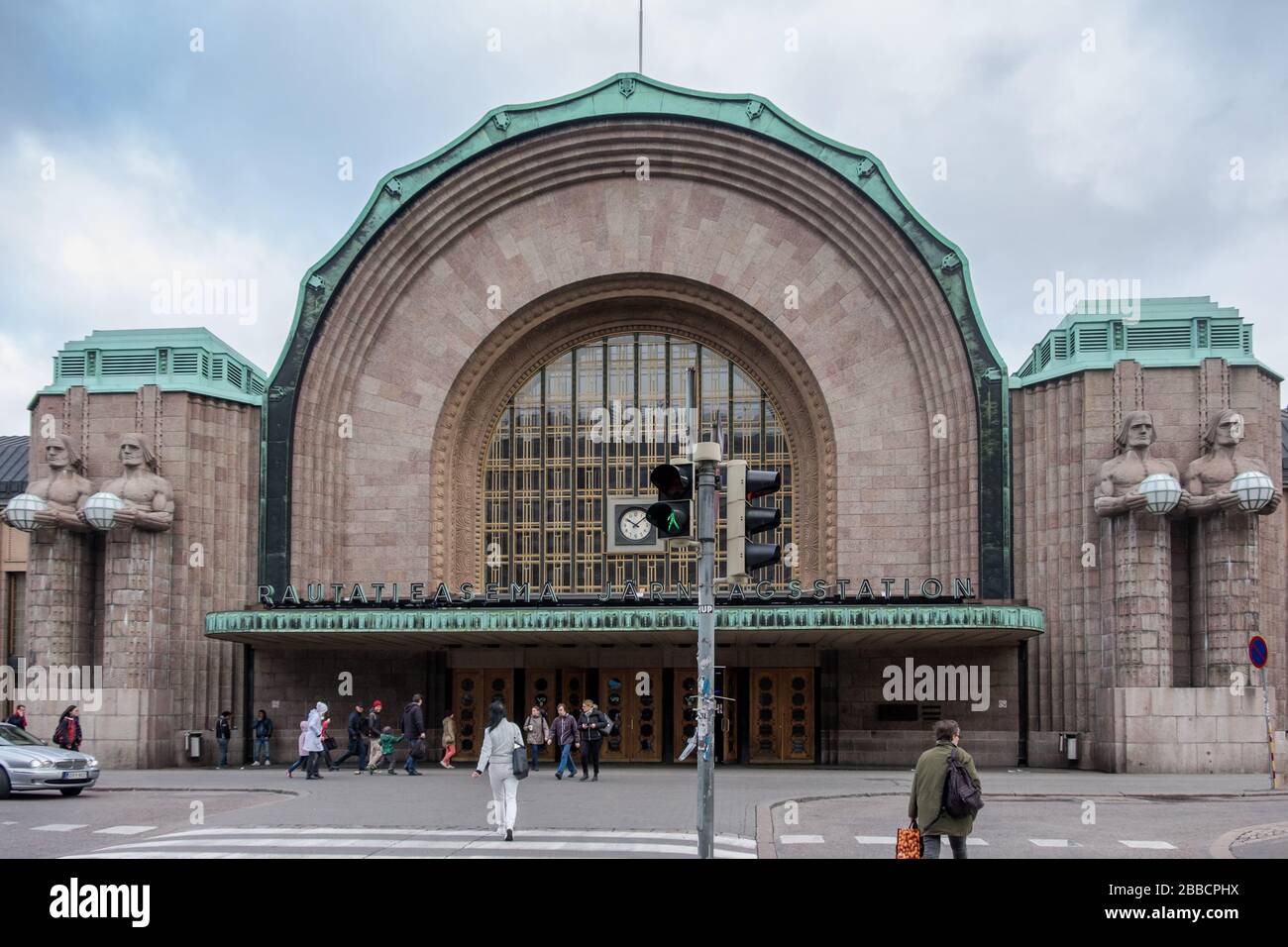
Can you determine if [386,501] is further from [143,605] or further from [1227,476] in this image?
[1227,476]

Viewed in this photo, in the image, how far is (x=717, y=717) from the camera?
3516cm

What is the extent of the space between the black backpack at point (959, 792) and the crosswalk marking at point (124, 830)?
11.8 meters

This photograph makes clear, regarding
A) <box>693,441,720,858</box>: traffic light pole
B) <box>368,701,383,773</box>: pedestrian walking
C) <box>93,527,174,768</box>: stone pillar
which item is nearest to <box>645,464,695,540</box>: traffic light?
<box>693,441,720,858</box>: traffic light pole

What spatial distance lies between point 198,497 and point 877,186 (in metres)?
18.2

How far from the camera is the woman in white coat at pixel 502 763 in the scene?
18547 millimetres

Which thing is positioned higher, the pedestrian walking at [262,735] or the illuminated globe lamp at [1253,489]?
the illuminated globe lamp at [1253,489]

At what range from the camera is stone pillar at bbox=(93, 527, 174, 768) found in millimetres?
33062

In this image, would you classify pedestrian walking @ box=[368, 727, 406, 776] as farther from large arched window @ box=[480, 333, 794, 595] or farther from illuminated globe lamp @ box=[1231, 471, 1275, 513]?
illuminated globe lamp @ box=[1231, 471, 1275, 513]

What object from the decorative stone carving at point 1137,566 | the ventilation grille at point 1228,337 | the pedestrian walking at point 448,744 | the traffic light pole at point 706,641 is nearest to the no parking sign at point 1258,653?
the decorative stone carving at point 1137,566

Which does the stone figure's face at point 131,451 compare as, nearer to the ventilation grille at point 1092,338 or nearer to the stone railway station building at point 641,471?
the stone railway station building at point 641,471

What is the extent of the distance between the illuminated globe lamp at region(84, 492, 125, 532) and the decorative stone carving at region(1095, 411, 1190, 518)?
72.7 feet

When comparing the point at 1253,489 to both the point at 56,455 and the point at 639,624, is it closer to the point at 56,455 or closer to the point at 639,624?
the point at 639,624

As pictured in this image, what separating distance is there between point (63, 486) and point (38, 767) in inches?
444
